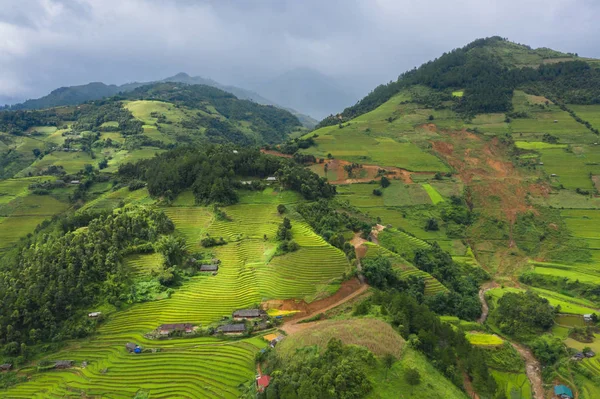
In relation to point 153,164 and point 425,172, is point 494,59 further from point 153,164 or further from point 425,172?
point 153,164

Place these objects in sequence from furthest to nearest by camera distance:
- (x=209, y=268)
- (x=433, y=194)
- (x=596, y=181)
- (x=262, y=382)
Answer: (x=433, y=194) < (x=596, y=181) < (x=209, y=268) < (x=262, y=382)

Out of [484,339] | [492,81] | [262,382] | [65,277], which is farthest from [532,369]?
[492,81]

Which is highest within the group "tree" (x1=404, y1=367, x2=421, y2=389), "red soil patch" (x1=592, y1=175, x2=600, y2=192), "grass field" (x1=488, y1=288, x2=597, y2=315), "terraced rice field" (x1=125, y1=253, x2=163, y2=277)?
"red soil patch" (x1=592, y1=175, x2=600, y2=192)

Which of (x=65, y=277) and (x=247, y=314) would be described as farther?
(x=65, y=277)

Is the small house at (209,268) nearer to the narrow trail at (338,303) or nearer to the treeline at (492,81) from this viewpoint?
the narrow trail at (338,303)

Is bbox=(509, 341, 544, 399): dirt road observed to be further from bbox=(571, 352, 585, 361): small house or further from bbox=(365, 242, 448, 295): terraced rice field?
bbox=(365, 242, 448, 295): terraced rice field

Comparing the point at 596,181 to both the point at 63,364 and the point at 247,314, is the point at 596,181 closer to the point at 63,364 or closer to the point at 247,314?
the point at 247,314

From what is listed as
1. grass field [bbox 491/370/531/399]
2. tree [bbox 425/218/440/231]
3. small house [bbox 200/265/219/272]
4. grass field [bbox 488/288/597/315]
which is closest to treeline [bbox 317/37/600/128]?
tree [bbox 425/218/440/231]
